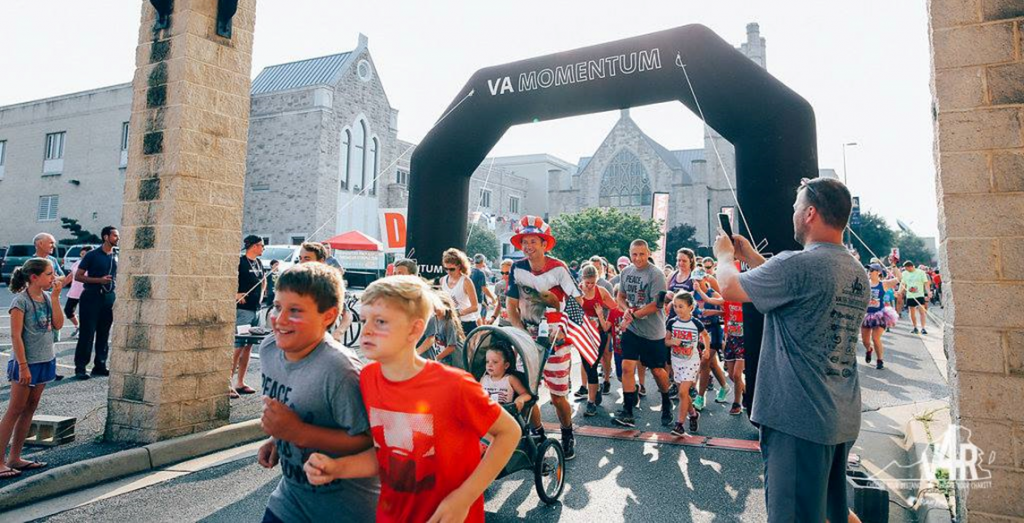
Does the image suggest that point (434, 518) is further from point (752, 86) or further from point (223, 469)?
point (752, 86)

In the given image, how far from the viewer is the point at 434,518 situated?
Result: 1759 mm

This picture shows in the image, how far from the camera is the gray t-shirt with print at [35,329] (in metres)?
4.22

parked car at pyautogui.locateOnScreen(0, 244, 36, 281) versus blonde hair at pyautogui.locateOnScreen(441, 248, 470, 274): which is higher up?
parked car at pyautogui.locateOnScreen(0, 244, 36, 281)

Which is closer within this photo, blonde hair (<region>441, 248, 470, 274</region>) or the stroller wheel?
the stroller wheel

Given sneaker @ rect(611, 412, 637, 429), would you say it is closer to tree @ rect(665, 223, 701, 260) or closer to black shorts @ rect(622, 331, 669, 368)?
black shorts @ rect(622, 331, 669, 368)

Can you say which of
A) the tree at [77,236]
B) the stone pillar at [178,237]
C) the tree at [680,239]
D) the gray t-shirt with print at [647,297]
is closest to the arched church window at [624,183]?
the tree at [680,239]

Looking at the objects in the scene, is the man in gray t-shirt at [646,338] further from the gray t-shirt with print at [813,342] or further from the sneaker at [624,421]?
the gray t-shirt with print at [813,342]

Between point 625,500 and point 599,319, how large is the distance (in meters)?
3.37

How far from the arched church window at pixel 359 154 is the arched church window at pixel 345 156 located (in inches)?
10.5

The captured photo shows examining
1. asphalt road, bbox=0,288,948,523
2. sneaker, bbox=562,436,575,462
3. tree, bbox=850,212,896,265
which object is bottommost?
asphalt road, bbox=0,288,948,523

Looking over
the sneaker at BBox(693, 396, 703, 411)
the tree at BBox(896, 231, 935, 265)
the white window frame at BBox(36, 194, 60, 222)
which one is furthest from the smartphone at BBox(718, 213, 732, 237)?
the tree at BBox(896, 231, 935, 265)

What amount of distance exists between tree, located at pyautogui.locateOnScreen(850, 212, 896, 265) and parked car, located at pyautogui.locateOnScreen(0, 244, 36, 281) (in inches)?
2165

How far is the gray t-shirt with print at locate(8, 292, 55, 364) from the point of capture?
13.8ft

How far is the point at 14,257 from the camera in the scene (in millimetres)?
23016
